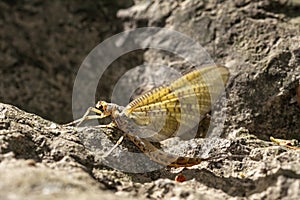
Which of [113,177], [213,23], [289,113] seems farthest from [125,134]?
[213,23]

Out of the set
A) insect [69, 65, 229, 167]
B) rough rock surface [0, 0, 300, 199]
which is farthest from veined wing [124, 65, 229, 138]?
rough rock surface [0, 0, 300, 199]

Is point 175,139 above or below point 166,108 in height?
below

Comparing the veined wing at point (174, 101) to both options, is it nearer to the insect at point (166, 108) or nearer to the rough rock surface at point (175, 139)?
the insect at point (166, 108)

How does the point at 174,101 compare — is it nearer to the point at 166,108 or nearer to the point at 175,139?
the point at 166,108

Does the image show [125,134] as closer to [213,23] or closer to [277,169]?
[277,169]

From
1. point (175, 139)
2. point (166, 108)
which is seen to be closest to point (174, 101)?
point (166, 108)

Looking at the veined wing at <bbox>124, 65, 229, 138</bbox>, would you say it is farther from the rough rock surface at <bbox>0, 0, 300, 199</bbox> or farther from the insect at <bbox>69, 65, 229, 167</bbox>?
the rough rock surface at <bbox>0, 0, 300, 199</bbox>

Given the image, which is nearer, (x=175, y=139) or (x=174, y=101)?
(x=174, y=101)
